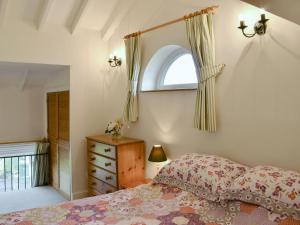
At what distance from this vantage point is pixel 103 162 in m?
3.50

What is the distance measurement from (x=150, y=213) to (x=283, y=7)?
5.08 ft

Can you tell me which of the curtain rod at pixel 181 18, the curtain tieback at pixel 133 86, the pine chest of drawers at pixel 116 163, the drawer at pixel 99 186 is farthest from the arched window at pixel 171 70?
the drawer at pixel 99 186

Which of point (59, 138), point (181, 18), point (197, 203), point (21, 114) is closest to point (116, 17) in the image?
point (181, 18)

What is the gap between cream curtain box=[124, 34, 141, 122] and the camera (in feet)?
11.4

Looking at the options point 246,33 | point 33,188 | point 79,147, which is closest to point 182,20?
point 246,33

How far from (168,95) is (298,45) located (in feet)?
4.76

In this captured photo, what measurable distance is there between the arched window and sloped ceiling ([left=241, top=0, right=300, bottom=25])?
56.1 inches

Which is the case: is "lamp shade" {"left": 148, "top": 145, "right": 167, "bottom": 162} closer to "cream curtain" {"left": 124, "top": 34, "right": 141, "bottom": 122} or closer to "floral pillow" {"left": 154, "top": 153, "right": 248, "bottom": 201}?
"floral pillow" {"left": 154, "top": 153, "right": 248, "bottom": 201}

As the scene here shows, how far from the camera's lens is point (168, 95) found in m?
3.13

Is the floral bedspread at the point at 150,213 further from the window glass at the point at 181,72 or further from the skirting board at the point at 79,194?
the skirting board at the point at 79,194

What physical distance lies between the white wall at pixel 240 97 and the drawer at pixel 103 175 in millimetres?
440

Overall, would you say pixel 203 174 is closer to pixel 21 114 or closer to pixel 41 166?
pixel 41 166

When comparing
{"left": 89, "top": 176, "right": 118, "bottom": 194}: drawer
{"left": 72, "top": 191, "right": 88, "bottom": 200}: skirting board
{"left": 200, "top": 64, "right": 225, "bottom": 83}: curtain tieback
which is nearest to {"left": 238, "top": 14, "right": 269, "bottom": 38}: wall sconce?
{"left": 200, "top": 64, "right": 225, "bottom": 83}: curtain tieback

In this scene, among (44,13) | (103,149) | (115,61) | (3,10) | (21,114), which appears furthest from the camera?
(21,114)
